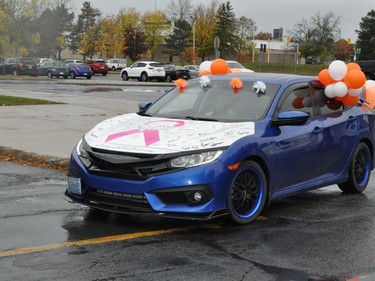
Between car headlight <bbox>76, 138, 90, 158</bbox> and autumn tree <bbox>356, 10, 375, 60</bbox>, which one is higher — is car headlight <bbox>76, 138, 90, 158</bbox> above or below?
below

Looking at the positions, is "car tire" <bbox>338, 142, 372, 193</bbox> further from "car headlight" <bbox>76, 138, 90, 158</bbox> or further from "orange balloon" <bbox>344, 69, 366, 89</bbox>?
"car headlight" <bbox>76, 138, 90, 158</bbox>

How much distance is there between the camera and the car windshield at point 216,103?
22.7 feet

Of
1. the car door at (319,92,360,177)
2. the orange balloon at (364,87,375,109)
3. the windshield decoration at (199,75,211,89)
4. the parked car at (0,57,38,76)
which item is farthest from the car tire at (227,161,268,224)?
the parked car at (0,57,38,76)

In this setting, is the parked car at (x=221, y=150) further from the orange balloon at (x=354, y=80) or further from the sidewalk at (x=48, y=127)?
the sidewalk at (x=48, y=127)

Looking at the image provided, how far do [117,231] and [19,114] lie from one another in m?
11.2

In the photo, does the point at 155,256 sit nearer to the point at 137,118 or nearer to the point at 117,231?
the point at 117,231

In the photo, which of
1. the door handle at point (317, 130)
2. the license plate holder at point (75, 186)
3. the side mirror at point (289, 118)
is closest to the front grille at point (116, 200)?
the license plate holder at point (75, 186)

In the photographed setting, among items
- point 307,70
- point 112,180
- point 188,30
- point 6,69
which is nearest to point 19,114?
point 112,180

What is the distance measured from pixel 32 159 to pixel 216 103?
416 centimetres

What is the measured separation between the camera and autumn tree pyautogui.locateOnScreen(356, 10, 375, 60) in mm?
91688

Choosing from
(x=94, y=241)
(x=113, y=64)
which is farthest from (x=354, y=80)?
(x=113, y=64)

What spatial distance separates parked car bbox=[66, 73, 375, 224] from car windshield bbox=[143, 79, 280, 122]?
12 millimetres

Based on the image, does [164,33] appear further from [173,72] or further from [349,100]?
[349,100]

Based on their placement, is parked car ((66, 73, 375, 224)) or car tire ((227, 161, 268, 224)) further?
car tire ((227, 161, 268, 224))
